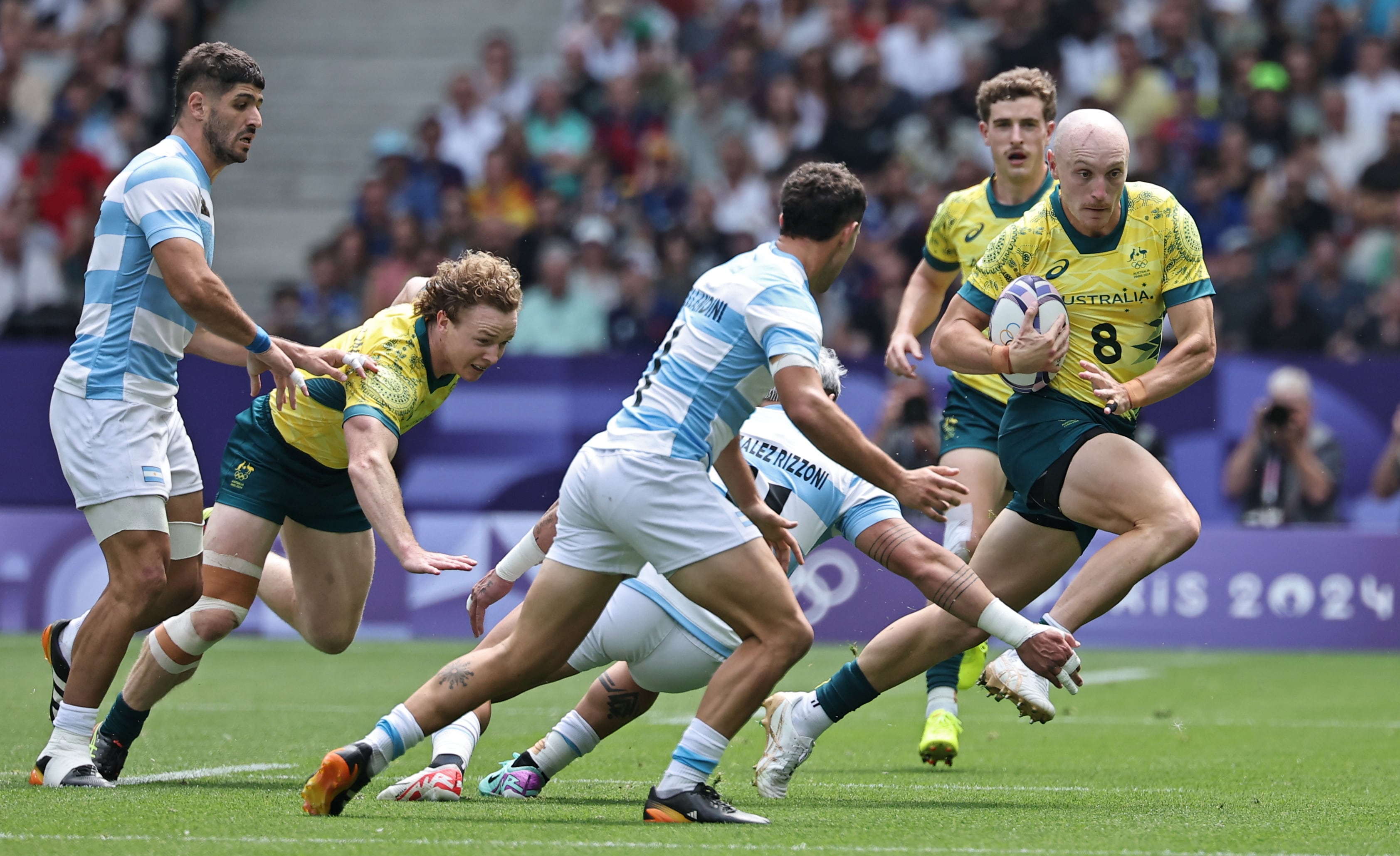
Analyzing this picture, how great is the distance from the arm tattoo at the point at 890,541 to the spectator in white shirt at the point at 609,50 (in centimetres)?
1314

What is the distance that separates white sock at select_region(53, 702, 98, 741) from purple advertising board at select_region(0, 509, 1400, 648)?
277 inches

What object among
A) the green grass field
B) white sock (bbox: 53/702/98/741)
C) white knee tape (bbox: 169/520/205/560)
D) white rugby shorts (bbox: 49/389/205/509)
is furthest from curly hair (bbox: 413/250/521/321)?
white sock (bbox: 53/702/98/741)

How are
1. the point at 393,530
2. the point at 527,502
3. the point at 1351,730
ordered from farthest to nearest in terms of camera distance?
the point at 527,502 < the point at 1351,730 < the point at 393,530

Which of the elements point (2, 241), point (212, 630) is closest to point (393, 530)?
point (212, 630)

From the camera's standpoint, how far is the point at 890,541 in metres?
6.23

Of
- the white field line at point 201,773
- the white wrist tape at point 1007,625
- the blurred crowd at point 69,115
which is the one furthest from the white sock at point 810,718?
the blurred crowd at point 69,115

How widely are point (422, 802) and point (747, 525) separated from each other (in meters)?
1.56

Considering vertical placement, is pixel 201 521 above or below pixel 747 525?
below

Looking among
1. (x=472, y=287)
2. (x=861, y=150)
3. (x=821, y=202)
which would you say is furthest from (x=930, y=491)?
(x=861, y=150)

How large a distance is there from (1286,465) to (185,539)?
939 cm

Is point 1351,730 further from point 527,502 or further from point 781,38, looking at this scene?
point 781,38

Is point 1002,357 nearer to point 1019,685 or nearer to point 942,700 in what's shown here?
point 1019,685

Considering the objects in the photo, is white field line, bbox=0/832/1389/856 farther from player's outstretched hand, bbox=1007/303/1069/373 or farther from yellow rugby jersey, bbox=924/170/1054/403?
yellow rugby jersey, bbox=924/170/1054/403

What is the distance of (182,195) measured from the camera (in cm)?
643
